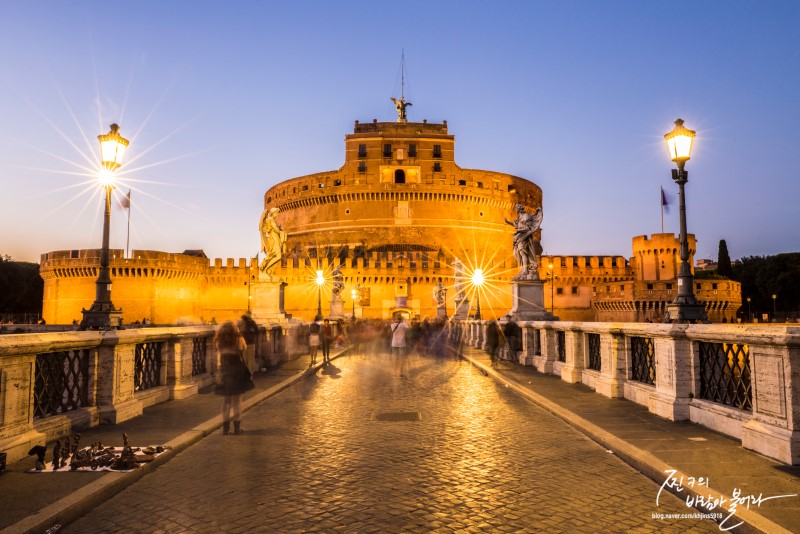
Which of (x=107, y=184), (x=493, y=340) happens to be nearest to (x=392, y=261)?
(x=493, y=340)

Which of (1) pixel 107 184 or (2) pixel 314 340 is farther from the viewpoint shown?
(2) pixel 314 340

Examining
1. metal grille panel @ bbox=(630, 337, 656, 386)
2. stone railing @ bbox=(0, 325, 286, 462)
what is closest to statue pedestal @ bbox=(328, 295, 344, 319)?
stone railing @ bbox=(0, 325, 286, 462)

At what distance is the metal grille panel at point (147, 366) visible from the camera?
8109 millimetres

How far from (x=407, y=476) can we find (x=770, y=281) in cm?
7464

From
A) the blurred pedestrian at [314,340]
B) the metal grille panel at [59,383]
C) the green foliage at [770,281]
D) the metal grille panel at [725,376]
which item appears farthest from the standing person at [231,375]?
the green foliage at [770,281]

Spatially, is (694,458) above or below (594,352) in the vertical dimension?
below

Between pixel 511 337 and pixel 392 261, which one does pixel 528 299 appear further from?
pixel 392 261

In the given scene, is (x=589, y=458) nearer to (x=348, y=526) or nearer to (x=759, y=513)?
(x=759, y=513)

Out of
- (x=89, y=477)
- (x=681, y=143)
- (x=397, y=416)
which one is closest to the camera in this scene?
(x=89, y=477)

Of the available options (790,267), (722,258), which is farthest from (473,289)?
(790,267)

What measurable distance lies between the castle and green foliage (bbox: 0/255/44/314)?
12739 millimetres

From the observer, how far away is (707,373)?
667 cm

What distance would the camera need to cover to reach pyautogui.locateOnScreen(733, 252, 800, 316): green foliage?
212ft

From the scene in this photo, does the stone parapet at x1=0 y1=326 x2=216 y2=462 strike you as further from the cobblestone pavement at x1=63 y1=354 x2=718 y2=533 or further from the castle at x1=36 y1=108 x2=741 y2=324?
the castle at x1=36 y1=108 x2=741 y2=324
